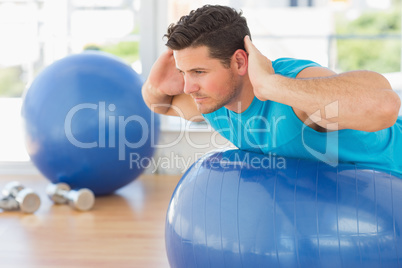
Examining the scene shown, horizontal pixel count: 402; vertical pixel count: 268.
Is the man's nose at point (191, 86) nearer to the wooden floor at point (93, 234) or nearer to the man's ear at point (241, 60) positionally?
the man's ear at point (241, 60)

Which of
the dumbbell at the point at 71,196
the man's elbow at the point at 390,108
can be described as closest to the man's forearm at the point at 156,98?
the man's elbow at the point at 390,108

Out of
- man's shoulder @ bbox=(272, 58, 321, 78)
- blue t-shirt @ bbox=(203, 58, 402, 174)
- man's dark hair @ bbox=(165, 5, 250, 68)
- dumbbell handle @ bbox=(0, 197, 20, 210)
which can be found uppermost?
man's dark hair @ bbox=(165, 5, 250, 68)

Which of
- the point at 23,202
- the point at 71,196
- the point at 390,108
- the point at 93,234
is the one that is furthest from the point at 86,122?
the point at 390,108

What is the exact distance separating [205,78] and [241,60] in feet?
0.39

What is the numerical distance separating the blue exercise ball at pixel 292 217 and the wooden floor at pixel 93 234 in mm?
653

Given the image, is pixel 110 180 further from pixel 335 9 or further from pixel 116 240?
pixel 335 9

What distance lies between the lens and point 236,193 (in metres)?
1.44

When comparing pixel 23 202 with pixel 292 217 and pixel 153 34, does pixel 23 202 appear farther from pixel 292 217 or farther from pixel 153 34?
pixel 292 217

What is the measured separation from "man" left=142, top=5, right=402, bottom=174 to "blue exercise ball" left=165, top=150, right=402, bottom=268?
0.26 feet

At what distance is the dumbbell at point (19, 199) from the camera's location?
9.15 ft

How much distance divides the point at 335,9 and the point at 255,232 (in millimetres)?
2627

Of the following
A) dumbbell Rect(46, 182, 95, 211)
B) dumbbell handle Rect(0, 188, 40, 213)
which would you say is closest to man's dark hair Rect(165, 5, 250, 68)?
dumbbell Rect(46, 182, 95, 211)

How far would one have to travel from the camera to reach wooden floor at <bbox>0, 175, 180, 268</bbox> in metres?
2.10

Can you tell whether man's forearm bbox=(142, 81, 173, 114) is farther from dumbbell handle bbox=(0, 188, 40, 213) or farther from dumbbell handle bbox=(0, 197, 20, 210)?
dumbbell handle bbox=(0, 197, 20, 210)
